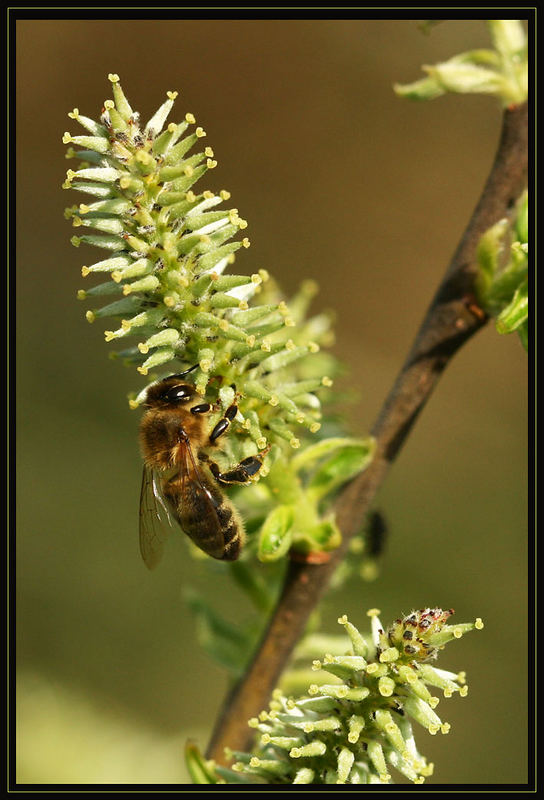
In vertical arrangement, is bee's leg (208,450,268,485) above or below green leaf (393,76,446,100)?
below

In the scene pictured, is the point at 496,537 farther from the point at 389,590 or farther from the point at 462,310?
the point at 462,310

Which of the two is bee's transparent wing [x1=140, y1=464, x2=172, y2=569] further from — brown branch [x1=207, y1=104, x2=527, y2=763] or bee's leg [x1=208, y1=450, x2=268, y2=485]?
brown branch [x1=207, y1=104, x2=527, y2=763]

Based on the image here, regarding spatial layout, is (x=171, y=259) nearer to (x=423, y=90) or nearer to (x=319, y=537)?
(x=319, y=537)

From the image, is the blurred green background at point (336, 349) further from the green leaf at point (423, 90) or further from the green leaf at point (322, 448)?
the green leaf at point (423, 90)

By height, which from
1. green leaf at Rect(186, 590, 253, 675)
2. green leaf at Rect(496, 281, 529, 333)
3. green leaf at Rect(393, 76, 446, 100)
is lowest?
green leaf at Rect(186, 590, 253, 675)

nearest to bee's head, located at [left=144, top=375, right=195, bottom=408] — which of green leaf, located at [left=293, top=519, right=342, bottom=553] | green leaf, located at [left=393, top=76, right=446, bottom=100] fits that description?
green leaf, located at [left=293, top=519, right=342, bottom=553]

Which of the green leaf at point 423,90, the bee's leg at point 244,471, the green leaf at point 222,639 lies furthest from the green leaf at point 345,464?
the green leaf at point 423,90

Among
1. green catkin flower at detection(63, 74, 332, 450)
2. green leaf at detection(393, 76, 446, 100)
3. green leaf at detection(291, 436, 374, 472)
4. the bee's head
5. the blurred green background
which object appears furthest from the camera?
the blurred green background

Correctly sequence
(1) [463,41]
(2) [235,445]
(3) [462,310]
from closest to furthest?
(2) [235,445]
(3) [462,310]
(1) [463,41]
